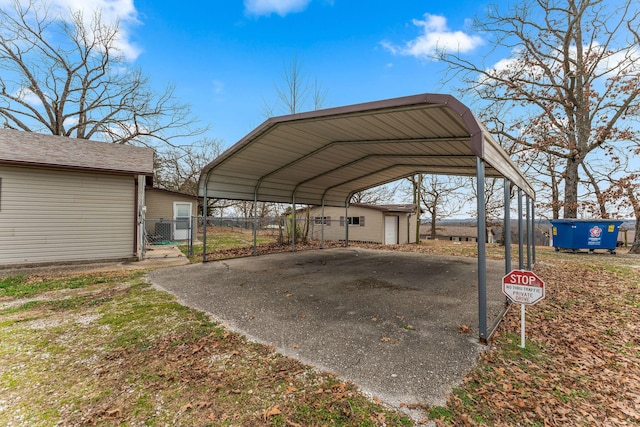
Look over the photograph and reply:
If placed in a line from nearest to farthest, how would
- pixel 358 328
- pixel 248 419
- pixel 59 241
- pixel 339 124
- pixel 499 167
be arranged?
pixel 248 419 < pixel 358 328 < pixel 499 167 < pixel 339 124 < pixel 59 241

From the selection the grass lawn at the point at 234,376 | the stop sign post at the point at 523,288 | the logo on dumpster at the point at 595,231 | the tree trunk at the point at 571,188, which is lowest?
the grass lawn at the point at 234,376

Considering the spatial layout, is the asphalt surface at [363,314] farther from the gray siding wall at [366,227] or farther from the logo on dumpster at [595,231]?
the gray siding wall at [366,227]

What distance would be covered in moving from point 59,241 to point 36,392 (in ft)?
25.2

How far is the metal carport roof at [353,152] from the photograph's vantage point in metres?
4.28

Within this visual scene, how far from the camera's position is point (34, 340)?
3.32 meters

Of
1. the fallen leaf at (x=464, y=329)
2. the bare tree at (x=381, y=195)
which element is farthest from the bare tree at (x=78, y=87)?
the fallen leaf at (x=464, y=329)

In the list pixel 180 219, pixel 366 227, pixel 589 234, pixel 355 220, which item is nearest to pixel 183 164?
pixel 180 219

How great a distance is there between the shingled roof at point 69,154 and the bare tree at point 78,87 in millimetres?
10989

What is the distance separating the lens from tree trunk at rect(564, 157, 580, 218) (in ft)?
47.4

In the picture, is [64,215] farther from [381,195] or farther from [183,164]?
[381,195]

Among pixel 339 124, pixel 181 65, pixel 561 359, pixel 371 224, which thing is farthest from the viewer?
pixel 371 224

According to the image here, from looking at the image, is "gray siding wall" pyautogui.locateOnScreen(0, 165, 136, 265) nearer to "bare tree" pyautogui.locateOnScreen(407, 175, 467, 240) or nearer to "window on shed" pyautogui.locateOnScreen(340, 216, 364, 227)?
"window on shed" pyautogui.locateOnScreen(340, 216, 364, 227)

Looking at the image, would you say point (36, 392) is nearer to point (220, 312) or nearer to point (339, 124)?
point (220, 312)

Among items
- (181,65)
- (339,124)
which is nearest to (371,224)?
(339,124)
